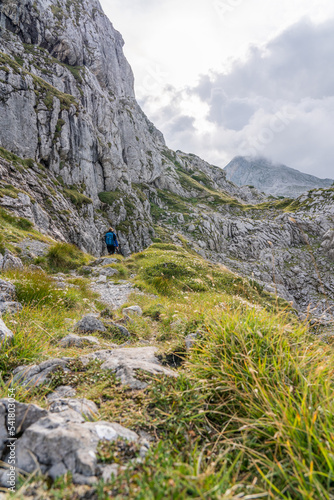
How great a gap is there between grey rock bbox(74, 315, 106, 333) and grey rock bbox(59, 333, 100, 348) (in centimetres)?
82

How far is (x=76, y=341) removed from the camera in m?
5.43

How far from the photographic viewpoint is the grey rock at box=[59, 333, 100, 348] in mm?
5280

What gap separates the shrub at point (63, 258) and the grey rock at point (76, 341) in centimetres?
1192

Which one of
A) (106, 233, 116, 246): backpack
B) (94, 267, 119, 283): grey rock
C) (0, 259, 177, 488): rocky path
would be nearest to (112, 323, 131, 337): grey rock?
(0, 259, 177, 488): rocky path

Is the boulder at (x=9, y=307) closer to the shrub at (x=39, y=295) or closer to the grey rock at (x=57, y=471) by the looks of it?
the shrub at (x=39, y=295)

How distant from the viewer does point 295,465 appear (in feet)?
7.11

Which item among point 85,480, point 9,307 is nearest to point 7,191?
point 9,307

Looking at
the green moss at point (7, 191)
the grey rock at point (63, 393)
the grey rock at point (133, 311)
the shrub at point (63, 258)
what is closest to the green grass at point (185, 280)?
the grey rock at point (133, 311)

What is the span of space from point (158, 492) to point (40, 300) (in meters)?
6.69

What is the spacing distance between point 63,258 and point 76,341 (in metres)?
13.3

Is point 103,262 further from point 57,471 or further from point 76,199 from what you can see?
point 76,199

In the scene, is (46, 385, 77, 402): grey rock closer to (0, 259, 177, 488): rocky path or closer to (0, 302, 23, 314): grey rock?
(0, 259, 177, 488): rocky path

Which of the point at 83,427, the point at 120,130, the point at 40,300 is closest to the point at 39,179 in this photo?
A: the point at 40,300

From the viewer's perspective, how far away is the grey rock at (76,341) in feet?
17.3
